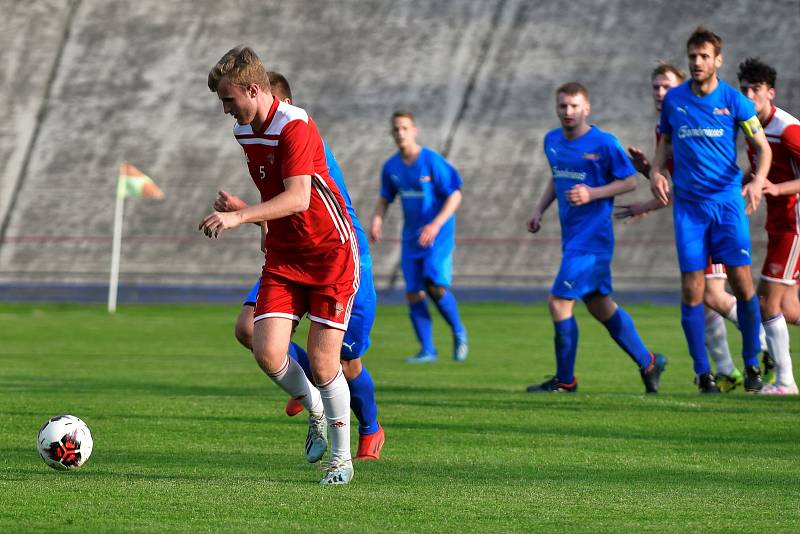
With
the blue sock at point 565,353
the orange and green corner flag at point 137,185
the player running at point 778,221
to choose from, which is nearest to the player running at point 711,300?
the player running at point 778,221

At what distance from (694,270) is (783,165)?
3.60 feet

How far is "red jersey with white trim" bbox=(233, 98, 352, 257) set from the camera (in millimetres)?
5801

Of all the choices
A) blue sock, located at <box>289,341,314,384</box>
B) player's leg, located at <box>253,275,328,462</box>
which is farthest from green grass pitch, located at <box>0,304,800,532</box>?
player's leg, located at <box>253,275,328,462</box>

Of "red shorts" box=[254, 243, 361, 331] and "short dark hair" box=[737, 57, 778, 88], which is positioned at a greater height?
"short dark hair" box=[737, 57, 778, 88]

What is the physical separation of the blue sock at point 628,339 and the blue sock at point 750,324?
798mm

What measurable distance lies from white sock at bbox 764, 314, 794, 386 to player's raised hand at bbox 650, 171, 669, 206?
1297mm

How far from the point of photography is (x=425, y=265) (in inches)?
569

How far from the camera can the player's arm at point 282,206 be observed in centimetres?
539

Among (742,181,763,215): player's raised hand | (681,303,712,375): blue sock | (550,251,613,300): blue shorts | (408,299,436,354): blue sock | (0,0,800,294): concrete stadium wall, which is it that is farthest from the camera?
(0,0,800,294): concrete stadium wall

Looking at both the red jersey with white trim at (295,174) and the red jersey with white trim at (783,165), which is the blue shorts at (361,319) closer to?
the red jersey with white trim at (295,174)

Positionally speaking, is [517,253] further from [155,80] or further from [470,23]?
[155,80]

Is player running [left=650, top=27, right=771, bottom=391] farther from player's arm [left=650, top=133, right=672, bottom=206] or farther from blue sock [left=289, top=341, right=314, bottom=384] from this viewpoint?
blue sock [left=289, top=341, right=314, bottom=384]

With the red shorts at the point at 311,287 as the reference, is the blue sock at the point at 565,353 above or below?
below

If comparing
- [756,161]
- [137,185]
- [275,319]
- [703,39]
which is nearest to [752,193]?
[756,161]
